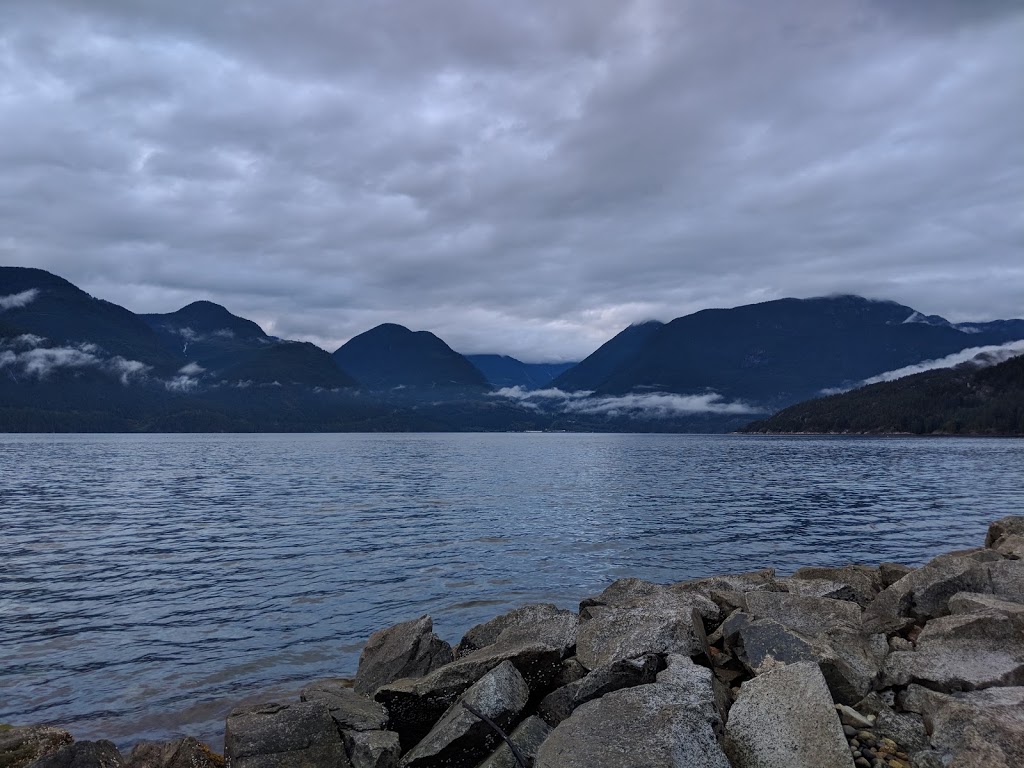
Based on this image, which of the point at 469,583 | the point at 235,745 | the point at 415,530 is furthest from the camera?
the point at 415,530

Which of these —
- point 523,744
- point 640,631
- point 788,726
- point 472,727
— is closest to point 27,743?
point 472,727

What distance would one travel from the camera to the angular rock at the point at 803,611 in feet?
46.8

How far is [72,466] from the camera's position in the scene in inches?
4026

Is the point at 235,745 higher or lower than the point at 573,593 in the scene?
higher

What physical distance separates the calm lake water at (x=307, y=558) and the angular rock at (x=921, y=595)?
1190 centimetres

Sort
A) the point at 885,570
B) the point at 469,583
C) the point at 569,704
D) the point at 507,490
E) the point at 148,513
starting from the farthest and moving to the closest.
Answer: the point at 507,490 → the point at 148,513 → the point at 469,583 → the point at 885,570 → the point at 569,704

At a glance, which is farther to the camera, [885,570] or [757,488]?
[757,488]

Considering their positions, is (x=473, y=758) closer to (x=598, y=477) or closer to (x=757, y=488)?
(x=757, y=488)

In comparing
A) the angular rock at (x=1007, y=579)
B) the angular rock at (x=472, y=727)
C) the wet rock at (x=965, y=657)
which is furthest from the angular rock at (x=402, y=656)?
the angular rock at (x=1007, y=579)

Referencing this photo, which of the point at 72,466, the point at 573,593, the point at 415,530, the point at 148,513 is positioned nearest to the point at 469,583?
the point at 573,593

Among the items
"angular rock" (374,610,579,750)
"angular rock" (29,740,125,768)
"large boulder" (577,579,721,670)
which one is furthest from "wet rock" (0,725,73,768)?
"large boulder" (577,579,721,670)

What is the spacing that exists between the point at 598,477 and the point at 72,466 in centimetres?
8247

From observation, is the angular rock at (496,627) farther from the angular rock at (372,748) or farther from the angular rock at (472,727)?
the angular rock at (372,748)

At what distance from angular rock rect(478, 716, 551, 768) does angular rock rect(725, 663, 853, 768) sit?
2866 millimetres
